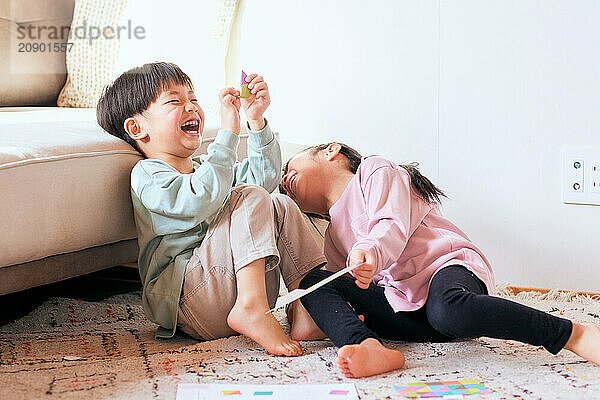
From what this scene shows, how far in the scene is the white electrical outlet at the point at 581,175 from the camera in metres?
1.53

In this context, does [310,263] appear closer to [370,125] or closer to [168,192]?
[168,192]

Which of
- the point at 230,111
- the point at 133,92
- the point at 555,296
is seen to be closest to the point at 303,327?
the point at 230,111

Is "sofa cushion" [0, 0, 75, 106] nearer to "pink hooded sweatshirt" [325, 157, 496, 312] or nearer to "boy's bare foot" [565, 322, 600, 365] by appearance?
"pink hooded sweatshirt" [325, 157, 496, 312]

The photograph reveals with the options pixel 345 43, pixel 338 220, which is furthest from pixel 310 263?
pixel 345 43

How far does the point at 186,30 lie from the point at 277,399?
48.7 inches

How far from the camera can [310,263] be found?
1.32 metres

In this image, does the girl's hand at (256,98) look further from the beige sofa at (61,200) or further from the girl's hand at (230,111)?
the beige sofa at (61,200)

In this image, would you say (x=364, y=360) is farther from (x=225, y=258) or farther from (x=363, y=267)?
(x=225, y=258)

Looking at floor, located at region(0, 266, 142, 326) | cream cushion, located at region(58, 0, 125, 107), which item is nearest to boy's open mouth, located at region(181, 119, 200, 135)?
floor, located at region(0, 266, 142, 326)

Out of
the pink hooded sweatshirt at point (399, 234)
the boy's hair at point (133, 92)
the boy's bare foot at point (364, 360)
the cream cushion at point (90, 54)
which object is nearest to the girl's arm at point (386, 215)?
the pink hooded sweatshirt at point (399, 234)

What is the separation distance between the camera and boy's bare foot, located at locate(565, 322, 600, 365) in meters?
1.03

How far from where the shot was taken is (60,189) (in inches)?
45.3

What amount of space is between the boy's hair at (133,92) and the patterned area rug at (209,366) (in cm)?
39

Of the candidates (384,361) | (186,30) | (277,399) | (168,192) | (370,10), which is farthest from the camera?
(186,30)
